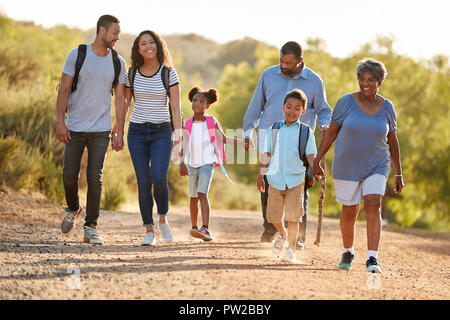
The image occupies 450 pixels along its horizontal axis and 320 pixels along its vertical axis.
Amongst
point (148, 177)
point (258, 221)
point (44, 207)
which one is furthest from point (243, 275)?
point (258, 221)

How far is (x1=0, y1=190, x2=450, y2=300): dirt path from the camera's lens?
5125 millimetres

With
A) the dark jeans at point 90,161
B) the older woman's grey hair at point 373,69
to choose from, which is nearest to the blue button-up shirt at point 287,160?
the older woman's grey hair at point 373,69

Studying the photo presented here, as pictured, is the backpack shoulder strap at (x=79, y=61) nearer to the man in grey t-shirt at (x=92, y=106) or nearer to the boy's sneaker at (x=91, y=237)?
the man in grey t-shirt at (x=92, y=106)

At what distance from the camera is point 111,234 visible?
954cm

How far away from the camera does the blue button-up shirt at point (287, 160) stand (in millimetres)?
7160

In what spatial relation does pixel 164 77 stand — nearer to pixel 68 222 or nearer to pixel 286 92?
pixel 286 92

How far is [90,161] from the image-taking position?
7.71m

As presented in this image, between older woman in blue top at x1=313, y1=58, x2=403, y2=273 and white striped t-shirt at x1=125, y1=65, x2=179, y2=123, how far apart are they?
6.13ft

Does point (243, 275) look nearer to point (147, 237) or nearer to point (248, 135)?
point (147, 237)

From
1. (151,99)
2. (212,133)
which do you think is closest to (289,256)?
(151,99)

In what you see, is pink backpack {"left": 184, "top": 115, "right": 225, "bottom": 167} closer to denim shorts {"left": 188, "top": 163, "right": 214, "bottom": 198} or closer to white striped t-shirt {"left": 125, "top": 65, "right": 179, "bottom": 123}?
denim shorts {"left": 188, "top": 163, "right": 214, "bottom": 198}

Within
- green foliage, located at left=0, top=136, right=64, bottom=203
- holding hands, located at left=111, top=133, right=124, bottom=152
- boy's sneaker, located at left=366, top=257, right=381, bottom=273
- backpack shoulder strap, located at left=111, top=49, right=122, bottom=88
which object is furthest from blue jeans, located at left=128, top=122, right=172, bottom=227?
green foliage, located at left=0, top=136, right=64, bottom=203

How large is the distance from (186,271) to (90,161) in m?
2.32
